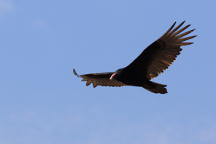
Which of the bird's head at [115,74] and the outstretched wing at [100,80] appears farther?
A: the outstretched wing at [100,80]

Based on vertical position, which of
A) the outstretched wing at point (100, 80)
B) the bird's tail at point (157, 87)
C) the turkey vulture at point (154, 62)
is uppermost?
the outstretched wing at point (100, 80)

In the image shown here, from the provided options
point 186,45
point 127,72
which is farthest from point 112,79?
point 186,45

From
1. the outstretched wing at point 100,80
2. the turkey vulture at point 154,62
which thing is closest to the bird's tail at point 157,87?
the turkey vulture at point 154,62

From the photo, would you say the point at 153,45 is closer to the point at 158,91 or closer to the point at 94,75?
the point at 158,91

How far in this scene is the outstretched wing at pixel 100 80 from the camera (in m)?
14.8

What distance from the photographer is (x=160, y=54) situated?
13.5 metres

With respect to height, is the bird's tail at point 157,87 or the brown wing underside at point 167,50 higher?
the brown wing underside at point 167,50

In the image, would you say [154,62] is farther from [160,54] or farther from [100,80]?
[100,80]

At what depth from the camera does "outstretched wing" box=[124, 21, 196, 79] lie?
43.5 ft

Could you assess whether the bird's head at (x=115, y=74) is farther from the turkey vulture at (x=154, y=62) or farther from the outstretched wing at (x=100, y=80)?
the outstretched wing at (x=100, y=80)

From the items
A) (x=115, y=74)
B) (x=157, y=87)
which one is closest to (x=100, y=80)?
(x=115, y=74)

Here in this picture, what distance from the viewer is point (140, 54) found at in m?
13.4

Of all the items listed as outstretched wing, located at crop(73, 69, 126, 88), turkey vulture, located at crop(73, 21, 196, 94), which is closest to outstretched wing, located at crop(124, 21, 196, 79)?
turkey vulture, located at crop(73, 21, 196, 94)

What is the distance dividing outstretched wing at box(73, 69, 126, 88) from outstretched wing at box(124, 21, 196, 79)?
1.11 metres
